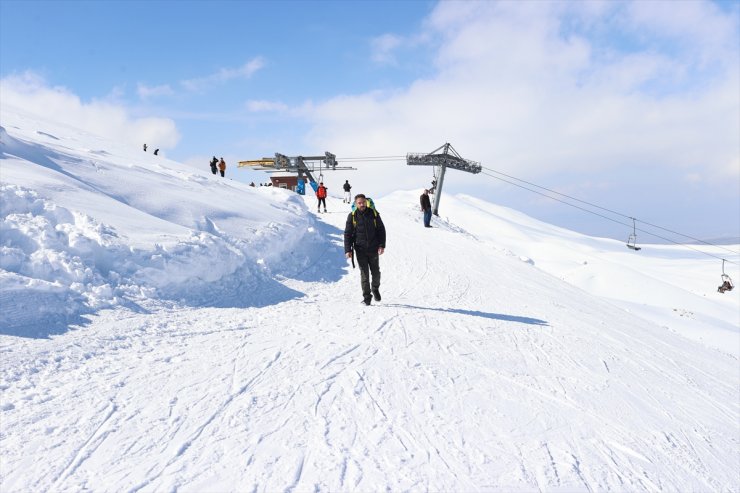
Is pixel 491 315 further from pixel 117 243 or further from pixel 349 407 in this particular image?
pixel 117 243

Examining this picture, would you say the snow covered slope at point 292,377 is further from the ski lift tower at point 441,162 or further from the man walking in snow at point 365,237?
the ski lift tower at point 441,162

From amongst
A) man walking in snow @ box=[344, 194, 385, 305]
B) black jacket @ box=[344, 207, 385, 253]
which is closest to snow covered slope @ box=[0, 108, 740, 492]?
man walking in snow @ box=[344, 194, 385, 305]

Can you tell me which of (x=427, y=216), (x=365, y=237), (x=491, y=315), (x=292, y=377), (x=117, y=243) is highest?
(x=427, y=216)

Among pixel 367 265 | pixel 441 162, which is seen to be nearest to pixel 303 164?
pixel 441 162

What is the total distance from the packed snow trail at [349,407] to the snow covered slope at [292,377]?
2 cm

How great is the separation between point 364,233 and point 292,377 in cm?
395

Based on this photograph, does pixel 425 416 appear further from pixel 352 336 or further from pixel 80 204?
pixel 80 204

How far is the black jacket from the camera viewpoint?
341 inches

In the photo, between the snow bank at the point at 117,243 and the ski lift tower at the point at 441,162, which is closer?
the snow bank at the point at 117,243

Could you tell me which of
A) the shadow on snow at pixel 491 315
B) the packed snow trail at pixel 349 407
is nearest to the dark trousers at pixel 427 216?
the shadow on snow at pixel 491 315

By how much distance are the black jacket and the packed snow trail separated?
48.7 inches

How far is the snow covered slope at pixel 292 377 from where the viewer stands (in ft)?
12.2

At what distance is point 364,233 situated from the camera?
28.4 ft

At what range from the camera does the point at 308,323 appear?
24.5ft
